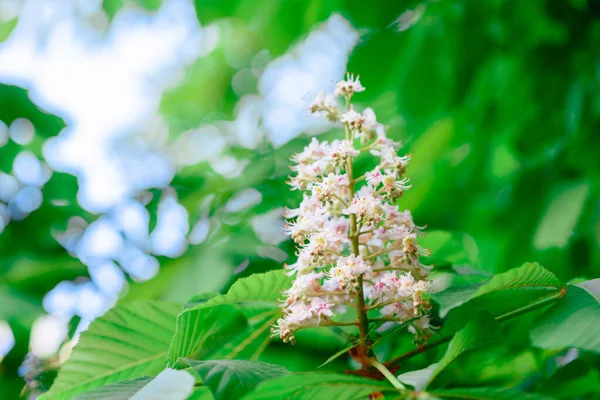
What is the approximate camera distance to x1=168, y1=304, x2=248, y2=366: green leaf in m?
0.92

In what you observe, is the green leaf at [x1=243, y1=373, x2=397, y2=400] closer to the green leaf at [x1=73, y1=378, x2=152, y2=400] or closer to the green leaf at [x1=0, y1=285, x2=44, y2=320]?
the green leaf at [x1=73, y1=378, x2=152, y2=400]

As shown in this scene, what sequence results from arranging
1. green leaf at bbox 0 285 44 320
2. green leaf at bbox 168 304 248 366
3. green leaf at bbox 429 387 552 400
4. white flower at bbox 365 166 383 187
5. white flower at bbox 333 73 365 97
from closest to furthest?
green leaf at bbox 429 387 552 400, green leaf at bbox 168 304 248 366, white flower at bbox 365 166 383 187, white flower at bbox 333 73 365 97, green leaf at bbox 0 285 44 320

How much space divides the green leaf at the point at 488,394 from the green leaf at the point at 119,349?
604 millimetres

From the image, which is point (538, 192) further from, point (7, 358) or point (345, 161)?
point (7, 358)

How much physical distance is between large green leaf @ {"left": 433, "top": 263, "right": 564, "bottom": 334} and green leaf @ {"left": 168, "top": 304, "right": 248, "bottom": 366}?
415mm

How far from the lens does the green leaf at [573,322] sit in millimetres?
710

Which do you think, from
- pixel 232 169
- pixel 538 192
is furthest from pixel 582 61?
pixel 232 169

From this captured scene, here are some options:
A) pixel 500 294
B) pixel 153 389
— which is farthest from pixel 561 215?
pixel 153 389

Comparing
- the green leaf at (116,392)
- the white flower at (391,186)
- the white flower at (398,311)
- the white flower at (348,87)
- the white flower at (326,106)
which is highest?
the white flower at (348,87)

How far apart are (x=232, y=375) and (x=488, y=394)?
1.08 feet

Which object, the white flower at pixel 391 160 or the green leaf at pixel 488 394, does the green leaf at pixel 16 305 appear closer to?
the white flower at pixel 391 160

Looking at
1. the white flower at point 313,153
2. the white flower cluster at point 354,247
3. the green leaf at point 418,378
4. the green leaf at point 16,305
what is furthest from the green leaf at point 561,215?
the green leaf at point 16,305

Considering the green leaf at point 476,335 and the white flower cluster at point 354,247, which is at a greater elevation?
the white flower cluster at point 354,247

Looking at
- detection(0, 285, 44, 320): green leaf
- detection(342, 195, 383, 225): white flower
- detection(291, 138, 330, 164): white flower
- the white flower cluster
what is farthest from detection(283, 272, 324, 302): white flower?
detection(0, 285, 44, 320): green leaf
